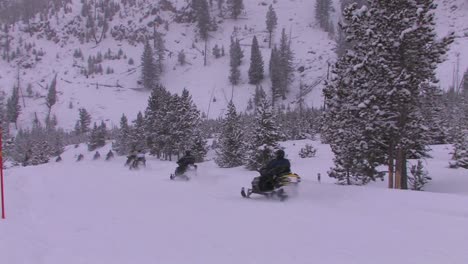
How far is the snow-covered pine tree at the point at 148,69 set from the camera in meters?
97.9

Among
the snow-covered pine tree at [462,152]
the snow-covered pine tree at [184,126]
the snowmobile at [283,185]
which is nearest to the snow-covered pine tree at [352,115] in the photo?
the snowmobile at [283,185]

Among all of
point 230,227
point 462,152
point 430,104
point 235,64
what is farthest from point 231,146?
point 235,64

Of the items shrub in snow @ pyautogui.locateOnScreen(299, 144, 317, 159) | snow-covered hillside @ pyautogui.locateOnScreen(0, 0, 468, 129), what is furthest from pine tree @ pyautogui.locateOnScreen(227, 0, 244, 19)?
shrub in snow @ pyautogui.locateOnScreen(299, 144, 317, 159)

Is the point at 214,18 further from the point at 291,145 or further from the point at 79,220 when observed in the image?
the point at 79,220

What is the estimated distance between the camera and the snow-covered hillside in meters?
93.5

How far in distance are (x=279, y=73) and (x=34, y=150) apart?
52591mm

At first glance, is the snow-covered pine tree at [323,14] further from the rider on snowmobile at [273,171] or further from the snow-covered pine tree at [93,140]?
the rider on snowmobile at [273,171]

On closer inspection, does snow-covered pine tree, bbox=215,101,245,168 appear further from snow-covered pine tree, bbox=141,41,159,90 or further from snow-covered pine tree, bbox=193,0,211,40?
snow-covered pine tree, bbox=193,0,211,40

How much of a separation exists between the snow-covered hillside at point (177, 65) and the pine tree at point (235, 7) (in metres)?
1.94

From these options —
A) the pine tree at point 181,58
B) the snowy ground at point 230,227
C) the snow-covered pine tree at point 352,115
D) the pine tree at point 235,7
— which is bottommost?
the snowy ground at point 230,227

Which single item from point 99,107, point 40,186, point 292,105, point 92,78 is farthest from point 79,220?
point 92,78

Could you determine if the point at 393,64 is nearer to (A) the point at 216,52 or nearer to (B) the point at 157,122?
(B) the point at 157,122

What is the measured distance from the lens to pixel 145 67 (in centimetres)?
9850

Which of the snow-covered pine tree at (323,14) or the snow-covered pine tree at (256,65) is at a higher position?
the snow-covered pine tree at (323,14)
